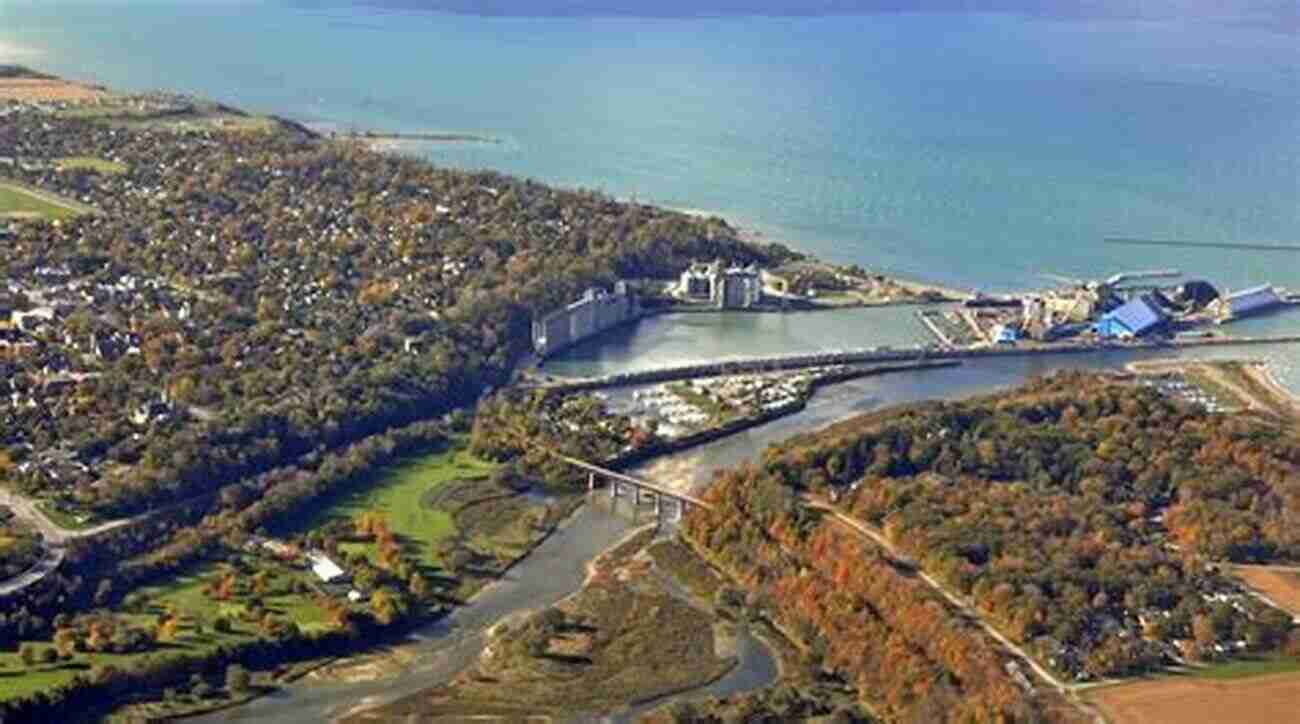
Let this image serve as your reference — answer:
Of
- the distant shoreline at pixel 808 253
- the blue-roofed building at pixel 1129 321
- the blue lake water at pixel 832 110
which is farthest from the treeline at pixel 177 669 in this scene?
the blue-roofed building at pixel 1129 321

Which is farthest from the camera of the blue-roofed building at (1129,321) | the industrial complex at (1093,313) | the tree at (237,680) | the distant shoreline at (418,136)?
the distant shoreline at (418,136)

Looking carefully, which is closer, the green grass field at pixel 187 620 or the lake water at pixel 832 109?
the green grass field at pixel 187 620

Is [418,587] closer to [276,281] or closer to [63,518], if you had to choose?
[63,518]

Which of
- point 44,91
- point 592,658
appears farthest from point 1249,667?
point 44,91

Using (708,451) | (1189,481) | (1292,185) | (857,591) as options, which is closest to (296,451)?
(708,451)

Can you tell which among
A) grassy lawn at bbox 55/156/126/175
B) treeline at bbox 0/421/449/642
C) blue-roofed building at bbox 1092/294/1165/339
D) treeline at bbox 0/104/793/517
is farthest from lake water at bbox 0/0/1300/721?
grassy lawn at bbox 55/156/126/175

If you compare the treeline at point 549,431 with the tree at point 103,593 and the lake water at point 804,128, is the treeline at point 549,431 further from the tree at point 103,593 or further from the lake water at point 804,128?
the tree at point 103,593
